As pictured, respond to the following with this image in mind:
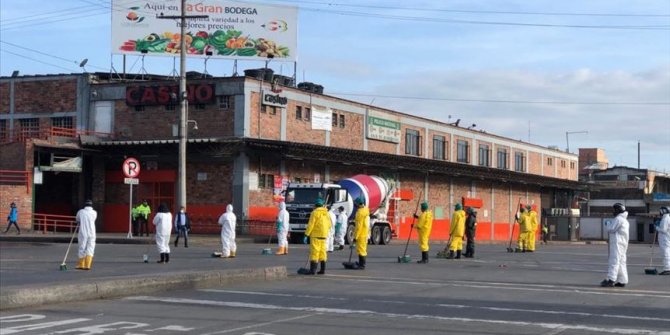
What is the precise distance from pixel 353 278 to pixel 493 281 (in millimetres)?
3051

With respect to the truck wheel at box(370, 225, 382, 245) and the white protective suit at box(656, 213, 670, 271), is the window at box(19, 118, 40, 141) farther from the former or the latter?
the white protective suit at box(656, 213, 670, 271)

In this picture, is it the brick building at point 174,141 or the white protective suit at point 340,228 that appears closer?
the white protective suit at point 340,228

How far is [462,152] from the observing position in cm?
6900

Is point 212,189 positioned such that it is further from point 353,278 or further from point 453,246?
point 353,278

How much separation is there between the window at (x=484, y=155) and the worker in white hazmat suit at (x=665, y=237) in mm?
47869

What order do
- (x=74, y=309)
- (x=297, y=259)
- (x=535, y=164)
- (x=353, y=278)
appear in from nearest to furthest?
(x=74, y=309), (x=353, y=278), (x=297, y=259), (x=535, y=164)

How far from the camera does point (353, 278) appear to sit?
1936 cm

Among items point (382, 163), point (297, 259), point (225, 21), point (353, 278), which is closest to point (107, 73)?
point (225, 21)

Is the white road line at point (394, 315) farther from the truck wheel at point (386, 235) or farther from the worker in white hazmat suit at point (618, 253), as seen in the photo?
the truck wheel at point (386, 235)

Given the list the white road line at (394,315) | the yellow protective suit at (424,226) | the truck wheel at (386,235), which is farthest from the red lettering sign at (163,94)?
the white road line at (394,315)

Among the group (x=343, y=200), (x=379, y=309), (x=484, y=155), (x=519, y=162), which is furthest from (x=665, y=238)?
(x=519, y=162)

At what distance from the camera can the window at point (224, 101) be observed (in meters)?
46.4

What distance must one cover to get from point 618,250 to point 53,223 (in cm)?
3424

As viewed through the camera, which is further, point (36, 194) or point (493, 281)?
point (36, 194)
